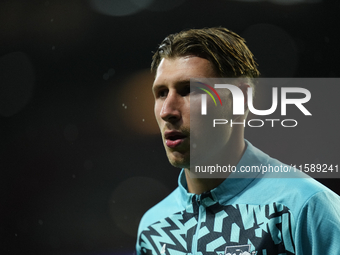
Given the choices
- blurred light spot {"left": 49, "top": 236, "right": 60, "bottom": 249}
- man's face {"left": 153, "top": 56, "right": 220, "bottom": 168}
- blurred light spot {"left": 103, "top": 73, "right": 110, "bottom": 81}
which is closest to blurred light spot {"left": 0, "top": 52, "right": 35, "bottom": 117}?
blurred light spot {"left": 103, "top": 73, "right": 110, "bottom": 81}

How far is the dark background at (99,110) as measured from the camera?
1501 millimetres

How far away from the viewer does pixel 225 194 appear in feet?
3.05

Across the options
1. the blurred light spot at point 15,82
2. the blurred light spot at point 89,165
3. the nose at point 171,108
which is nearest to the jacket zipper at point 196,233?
the nose at point 171,108

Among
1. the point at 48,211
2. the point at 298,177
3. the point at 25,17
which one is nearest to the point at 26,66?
the point at 25,17

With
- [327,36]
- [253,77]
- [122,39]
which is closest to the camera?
[253,77]

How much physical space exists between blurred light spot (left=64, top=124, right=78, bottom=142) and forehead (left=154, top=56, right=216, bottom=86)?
0.85m

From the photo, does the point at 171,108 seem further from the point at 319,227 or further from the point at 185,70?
the point at 319,227

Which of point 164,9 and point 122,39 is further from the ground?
point 164,9

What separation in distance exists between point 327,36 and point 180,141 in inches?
41.7

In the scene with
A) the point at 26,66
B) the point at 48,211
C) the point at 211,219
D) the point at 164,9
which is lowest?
the point at 48,211

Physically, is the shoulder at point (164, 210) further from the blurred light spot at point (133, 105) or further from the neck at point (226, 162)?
the blurred light spot at point (133, 105)

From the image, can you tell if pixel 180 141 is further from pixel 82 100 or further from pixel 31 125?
pixel 31 125

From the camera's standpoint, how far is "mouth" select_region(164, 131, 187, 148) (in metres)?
0.91

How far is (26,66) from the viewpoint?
1691 millimetres
